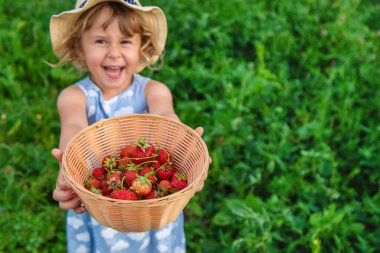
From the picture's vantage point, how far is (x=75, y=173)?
1.80 m

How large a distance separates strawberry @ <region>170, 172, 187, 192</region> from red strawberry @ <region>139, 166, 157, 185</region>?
0.23 ft

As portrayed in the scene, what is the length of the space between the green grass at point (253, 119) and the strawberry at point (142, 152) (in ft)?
2.83

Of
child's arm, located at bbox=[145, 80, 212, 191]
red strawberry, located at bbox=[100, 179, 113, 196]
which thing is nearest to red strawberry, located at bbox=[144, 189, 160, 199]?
red strawberry, located at bbox=[100, 179, 113, 196]

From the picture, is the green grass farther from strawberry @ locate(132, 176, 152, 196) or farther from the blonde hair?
strawberry @ locate(132, 176, 152, 196)

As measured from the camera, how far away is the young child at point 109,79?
2092 mm

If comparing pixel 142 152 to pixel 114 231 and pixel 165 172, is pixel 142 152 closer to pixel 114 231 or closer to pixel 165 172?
pixel 165 172

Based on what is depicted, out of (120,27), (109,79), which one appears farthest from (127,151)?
(120,27)

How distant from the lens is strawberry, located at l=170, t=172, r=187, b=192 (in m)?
1.79

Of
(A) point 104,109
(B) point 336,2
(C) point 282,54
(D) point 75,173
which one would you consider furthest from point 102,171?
(B) point 336,2

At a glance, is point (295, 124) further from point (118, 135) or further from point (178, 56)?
point (118, 135)

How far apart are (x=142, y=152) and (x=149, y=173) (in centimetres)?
11

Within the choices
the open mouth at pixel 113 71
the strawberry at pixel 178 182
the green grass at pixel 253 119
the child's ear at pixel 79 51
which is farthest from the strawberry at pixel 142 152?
the green grass at pixel 253 119

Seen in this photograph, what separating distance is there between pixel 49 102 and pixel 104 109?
4.16 ft

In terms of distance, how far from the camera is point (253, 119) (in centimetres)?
321
